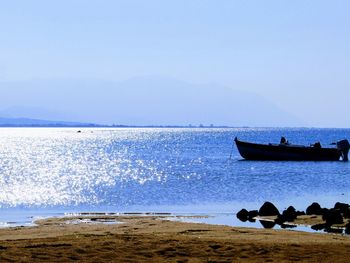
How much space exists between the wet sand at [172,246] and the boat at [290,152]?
6587 cm

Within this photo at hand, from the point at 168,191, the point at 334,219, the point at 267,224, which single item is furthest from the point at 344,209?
the point at 168,191

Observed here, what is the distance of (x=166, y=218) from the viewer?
32531 millimetres

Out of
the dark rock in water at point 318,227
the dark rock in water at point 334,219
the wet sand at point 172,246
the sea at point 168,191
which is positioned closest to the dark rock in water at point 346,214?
the dark rock in water at point 334,219

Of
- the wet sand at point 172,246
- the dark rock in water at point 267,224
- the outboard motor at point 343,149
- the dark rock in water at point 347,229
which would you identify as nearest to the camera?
the wet sand at point 172,246

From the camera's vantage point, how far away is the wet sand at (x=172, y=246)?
61.0 ft

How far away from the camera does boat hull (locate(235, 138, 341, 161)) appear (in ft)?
297

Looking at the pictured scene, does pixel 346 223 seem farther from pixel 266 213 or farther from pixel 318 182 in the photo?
pixel 318 182

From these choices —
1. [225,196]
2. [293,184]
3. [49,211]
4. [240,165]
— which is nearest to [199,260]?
[49,211]

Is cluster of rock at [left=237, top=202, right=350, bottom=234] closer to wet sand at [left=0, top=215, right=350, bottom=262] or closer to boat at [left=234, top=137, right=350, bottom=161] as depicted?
wet sand at [left=0, top=215, right=350, bottom=262]

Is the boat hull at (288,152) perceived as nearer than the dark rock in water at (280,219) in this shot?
No

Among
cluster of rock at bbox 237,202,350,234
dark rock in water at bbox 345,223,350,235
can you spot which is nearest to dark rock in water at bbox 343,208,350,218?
cluster of rock at bbox 237,202,350,234

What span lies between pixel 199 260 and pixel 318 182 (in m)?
43.4

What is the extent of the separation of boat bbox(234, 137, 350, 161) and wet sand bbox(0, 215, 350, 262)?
6587cm

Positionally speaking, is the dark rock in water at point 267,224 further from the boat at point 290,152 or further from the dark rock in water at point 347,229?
the boat at point 290,152
